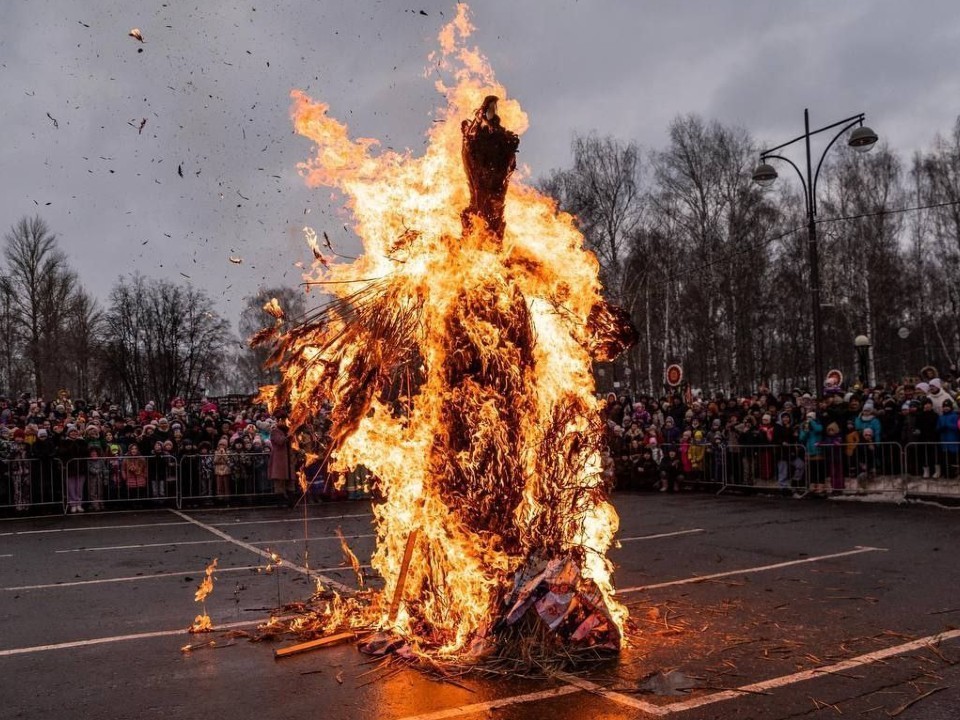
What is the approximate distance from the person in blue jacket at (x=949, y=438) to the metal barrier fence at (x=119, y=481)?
15.4 m

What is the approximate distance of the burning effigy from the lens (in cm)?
584

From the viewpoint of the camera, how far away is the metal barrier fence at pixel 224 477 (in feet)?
58.0

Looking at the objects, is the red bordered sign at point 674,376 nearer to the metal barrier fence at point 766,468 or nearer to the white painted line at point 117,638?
the metal barrier fence at point 766,468

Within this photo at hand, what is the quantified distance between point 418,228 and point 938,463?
12.5m

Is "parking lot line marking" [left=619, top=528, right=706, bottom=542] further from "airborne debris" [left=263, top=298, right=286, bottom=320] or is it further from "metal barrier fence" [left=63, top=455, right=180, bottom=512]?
"metal barrier fence" [left=63, top=455, right=180, bottom=512]

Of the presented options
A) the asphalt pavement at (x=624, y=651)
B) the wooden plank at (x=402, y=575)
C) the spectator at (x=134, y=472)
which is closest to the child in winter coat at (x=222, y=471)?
the spectator at (x=134, y=472)

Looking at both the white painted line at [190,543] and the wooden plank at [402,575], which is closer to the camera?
the wooden plank at [402,575]

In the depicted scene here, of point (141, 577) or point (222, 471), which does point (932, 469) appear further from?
point (222, 471)

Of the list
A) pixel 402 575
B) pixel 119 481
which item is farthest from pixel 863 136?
pixel 119 481

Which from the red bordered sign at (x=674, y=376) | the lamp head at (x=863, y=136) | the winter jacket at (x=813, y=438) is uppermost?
the lamp head at (x=863, y=136)

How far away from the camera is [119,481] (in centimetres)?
1711

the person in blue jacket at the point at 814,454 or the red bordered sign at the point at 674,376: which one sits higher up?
the red bordered sign at the point at 674,376

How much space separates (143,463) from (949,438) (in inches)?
630

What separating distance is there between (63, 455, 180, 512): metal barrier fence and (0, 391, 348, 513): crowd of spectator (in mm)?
21
